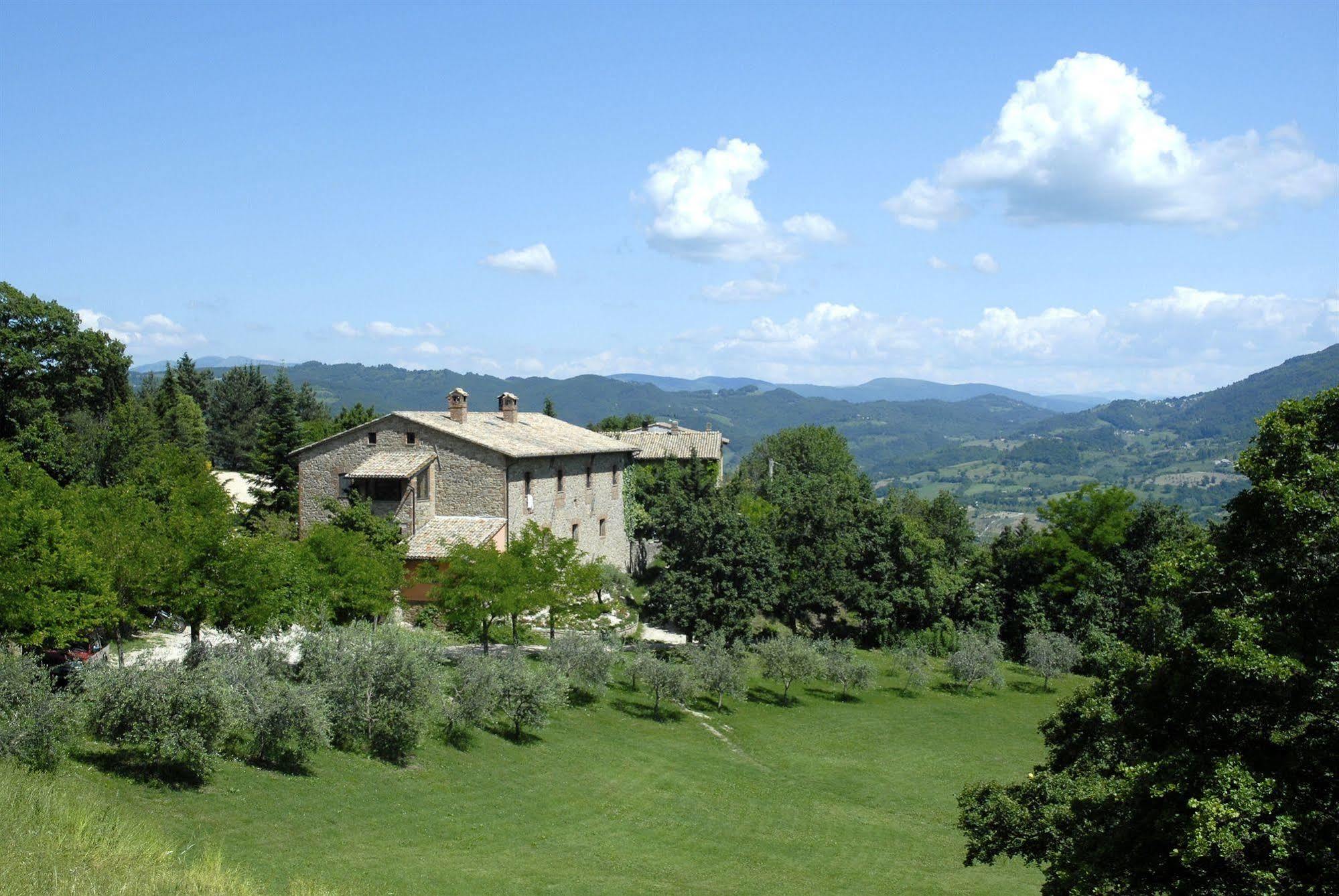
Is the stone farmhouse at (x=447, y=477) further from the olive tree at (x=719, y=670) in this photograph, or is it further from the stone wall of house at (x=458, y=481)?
the olive tree at (x=719, y=670)

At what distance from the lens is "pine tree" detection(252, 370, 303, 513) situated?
46781 millimetres

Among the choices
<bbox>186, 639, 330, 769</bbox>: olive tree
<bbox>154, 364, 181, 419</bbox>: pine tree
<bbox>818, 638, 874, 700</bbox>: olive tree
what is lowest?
<bbox>818, 638, 874, 700</bbox>: olive tree

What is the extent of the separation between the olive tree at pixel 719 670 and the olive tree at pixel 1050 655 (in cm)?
1497

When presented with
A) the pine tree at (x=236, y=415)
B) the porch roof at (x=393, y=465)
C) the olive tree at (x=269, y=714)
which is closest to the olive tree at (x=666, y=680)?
the olive tree at (x=269, y=714)

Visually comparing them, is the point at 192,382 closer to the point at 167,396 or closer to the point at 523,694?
the point at 167,396

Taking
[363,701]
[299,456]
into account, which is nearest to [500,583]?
[363,701]

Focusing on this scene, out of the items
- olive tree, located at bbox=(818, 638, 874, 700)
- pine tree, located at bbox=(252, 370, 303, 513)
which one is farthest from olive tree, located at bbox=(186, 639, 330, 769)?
pine tree, located at bbox=(252, 370, 303, 513)

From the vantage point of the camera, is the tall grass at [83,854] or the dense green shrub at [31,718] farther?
the dense green shrub at [31,718]

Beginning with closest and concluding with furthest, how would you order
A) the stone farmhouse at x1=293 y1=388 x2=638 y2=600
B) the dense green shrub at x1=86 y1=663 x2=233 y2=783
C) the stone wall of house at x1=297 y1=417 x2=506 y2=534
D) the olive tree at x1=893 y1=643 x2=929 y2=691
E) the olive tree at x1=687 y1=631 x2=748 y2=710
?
the dense green shrub at x1=86 y1=663 x2=233 y2=783
the olive tree at x1=687 y1=631 x2=748 y2=710
the olive tree at x1=893 y1=643 x2=929 y2=691
the stone farmhouse at x1=293 y1=388 x2=638 y2=600
the stone wall of house at x1=297 y1=417 x2=506 y2=534

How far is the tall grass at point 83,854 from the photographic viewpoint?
10859mm

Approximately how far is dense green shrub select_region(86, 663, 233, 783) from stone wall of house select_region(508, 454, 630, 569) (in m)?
21.8

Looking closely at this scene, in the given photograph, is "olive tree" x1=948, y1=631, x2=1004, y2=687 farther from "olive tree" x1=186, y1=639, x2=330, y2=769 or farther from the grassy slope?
the grassy slope

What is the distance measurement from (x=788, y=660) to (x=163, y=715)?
21721mm

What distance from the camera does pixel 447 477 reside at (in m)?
41.0
